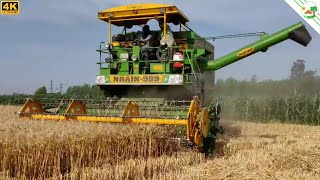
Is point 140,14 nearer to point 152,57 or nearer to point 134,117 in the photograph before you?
point 152,57

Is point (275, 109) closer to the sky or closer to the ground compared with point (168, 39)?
closer to the ground

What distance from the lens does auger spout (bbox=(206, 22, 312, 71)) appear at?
8.55m

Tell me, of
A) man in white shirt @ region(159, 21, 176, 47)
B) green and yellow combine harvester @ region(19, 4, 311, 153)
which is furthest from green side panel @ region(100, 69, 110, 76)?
man in white shirt @ region(159, 21, 176, 47)

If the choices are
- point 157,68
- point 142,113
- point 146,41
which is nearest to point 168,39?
point 146,41

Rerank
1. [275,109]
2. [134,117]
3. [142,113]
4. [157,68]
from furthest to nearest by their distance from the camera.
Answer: [275,109], [157,68], [142,113], [134,117]

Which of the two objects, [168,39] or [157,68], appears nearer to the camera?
[157,68]

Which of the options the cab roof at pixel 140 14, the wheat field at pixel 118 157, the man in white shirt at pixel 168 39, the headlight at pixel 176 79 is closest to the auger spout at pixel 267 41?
the cab roof at pixel 140 14

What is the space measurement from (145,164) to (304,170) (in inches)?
86.0

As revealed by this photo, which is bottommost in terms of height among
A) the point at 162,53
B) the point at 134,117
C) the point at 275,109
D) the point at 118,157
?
the point at 118,157

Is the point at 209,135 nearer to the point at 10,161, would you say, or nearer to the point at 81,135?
the point at 81,135

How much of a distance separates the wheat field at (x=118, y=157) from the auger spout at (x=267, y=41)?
2588 mm

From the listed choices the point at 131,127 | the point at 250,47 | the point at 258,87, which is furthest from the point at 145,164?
the point at 258,87

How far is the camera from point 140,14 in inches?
322

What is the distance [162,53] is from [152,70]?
0.39 m
